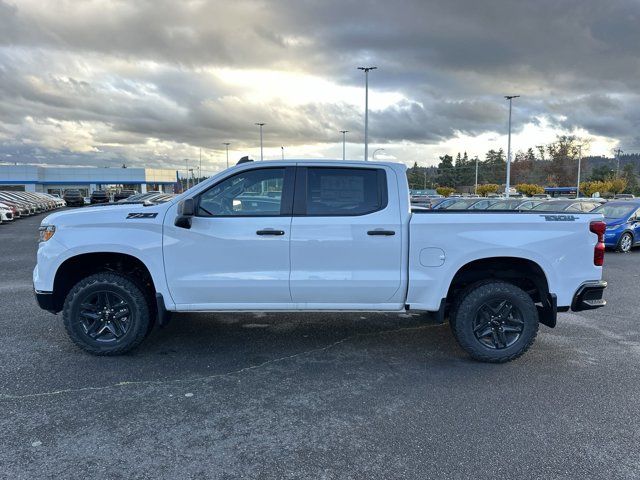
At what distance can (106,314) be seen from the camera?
461 centimetres

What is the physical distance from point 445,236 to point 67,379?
145 inches

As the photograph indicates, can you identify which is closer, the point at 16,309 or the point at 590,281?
the point at 590,281

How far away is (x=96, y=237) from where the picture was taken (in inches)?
174

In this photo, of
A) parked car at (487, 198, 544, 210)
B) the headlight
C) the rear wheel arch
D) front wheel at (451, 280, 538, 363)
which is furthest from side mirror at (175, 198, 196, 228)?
parked car at (487, 198, 544, 210)

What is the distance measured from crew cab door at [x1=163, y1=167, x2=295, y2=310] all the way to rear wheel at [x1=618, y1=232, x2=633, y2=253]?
12.2m

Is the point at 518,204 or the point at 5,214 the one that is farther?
the point at 5,214

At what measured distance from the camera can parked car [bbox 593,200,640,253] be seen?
42.5 feet

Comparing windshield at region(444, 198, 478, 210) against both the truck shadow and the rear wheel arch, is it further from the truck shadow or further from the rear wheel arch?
the rear wheel arch

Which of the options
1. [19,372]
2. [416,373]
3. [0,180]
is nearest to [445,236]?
[416,373]

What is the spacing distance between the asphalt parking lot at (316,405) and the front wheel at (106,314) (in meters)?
0.19

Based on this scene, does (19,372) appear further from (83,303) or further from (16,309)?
(16,309)

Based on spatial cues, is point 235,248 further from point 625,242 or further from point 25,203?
point 25,203

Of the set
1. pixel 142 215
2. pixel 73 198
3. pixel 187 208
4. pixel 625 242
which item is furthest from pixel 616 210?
pixel 73 198

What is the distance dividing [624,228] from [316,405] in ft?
42.0
